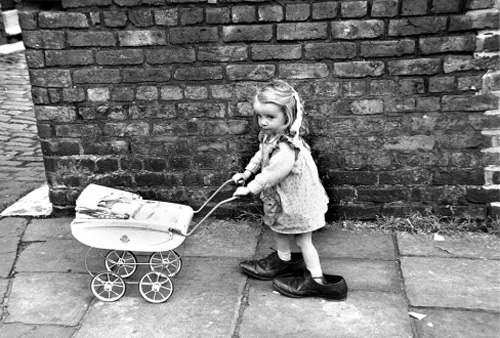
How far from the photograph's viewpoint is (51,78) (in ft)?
14.5

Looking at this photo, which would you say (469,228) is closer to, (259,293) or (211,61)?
(259,293)

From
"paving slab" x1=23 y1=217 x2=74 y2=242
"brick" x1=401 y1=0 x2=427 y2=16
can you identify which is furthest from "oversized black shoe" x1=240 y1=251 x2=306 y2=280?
"brick" x1=401 y1=0 x2=427 y2=16

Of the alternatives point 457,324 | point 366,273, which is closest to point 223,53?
point 366,273

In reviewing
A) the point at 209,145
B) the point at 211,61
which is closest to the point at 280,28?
the point at 211,61

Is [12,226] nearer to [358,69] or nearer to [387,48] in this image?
[358,69]

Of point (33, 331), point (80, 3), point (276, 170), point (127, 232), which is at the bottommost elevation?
point (33, 331)

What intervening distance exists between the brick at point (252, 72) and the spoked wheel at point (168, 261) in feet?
4.58

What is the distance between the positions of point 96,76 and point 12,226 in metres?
1.44

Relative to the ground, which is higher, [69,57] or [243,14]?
[243,14]

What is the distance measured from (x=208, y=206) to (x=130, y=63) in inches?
Answer: 50.8

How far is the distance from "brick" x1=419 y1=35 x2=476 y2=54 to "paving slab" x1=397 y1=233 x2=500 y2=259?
1.39m

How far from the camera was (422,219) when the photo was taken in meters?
4.48

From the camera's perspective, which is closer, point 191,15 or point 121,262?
point 121,262

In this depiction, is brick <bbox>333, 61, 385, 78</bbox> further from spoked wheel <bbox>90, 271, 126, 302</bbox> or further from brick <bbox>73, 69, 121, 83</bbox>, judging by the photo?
spoked wheel <bbox>90, 271, 126, 302</bbox>
